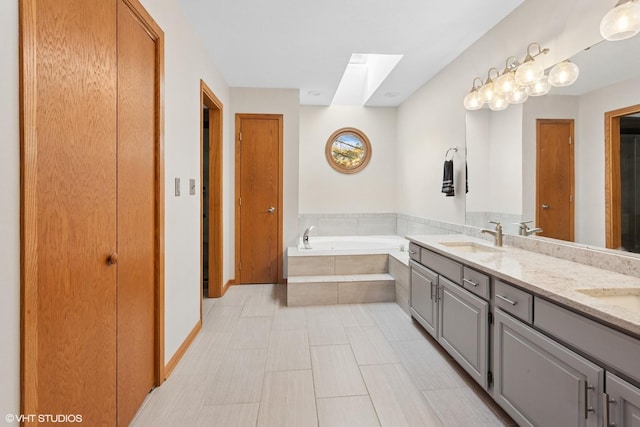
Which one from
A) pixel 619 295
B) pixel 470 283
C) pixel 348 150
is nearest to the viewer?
pixel 619 295

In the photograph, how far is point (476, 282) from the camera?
6.28 feet

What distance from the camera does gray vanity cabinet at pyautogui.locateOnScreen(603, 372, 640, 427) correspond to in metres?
1.02

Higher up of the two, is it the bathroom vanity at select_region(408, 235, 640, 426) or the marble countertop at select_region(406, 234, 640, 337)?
the marble countertop at select_region(406, 234, 640, 337)

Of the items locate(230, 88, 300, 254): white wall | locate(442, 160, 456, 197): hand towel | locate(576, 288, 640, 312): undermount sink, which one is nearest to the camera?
locate(576, 288, 640, 312): undermount sink

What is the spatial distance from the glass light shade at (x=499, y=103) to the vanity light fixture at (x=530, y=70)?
0.29 metres

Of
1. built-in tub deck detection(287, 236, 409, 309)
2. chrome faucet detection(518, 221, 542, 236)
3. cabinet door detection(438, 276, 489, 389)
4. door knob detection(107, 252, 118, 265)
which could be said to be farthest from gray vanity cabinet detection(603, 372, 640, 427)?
built-in tub deck detection(287, 236, 409, 309)

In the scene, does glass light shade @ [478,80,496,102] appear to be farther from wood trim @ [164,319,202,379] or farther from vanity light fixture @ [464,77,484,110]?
wood trim @ [164,319,202,379]

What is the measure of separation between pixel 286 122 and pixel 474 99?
224cm

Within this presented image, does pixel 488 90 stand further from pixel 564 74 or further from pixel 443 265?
pixel 443 265

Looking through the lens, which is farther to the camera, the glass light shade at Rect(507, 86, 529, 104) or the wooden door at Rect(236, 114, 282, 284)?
the wooden door at Rect(236, 114, 282, 284)

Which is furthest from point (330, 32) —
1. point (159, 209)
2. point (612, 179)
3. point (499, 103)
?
point (612, 179)

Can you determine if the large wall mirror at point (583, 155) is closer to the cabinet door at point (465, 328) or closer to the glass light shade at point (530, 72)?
the glass light shade at point (530, 72)

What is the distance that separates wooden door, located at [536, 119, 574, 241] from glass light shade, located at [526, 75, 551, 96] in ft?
0.60

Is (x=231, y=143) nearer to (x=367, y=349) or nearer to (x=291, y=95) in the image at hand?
(x=291, y=95)
